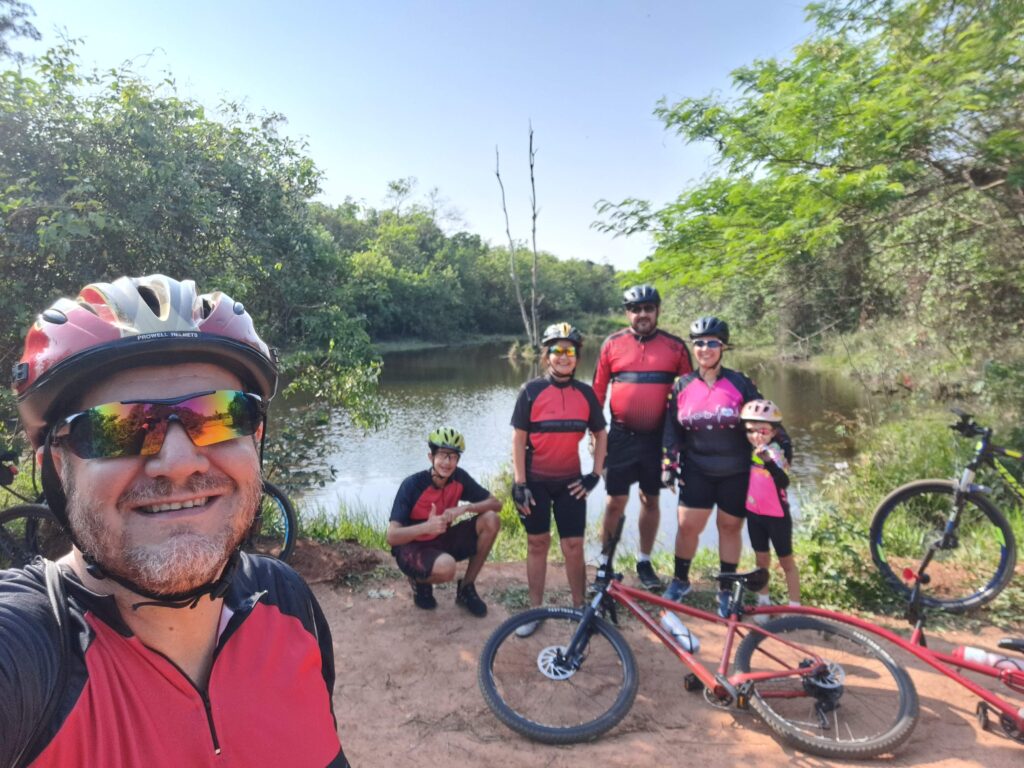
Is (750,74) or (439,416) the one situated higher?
(750,74)

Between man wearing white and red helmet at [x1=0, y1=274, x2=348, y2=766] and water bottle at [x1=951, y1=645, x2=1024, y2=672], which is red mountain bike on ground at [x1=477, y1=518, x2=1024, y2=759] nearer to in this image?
water bottle at [x1=951, y1=645, x2=1024, y2=672]

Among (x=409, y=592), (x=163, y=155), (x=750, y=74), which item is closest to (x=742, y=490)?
(x=409, y=592)

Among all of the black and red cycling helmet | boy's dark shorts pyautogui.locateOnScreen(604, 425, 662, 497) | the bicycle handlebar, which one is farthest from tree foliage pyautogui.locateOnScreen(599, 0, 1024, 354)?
the black and red cycling helmet

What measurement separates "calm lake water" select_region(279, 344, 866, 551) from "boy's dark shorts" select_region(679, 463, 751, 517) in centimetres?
356

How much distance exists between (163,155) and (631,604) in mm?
5552

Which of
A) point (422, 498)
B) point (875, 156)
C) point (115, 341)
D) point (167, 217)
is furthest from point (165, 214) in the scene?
point (875, 156)

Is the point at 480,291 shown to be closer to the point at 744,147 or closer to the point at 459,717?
the point at 744,147

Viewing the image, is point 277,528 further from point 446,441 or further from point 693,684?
point 693,684

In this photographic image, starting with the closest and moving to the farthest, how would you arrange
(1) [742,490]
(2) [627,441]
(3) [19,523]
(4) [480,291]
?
(1) [742,490], (2) [627,441], (3) [19,523], (4) [480,291]

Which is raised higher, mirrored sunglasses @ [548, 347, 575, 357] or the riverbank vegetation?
the riverbank vegetation

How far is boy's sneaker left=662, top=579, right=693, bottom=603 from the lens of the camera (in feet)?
14.1

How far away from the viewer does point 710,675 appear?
2.99 meters

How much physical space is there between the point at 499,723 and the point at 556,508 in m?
1.40

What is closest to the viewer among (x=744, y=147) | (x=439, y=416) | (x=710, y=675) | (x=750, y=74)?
(x=710, y=675)
